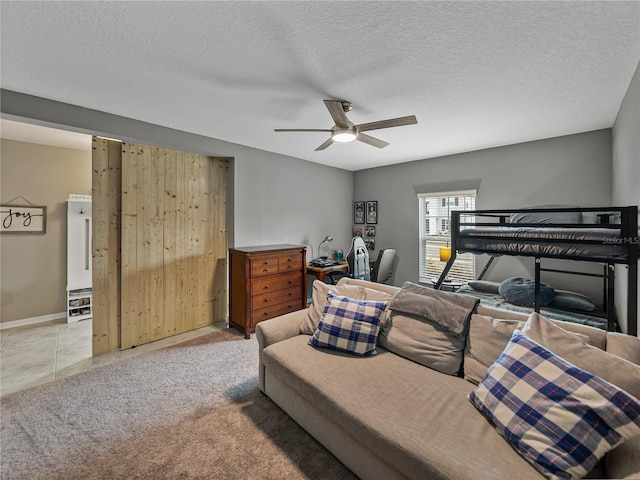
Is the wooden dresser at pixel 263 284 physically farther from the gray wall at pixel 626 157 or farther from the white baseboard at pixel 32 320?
the gray wall at pixel 626 157

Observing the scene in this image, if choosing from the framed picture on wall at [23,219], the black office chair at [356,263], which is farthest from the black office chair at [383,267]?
the framed picture on wall at [23,219]

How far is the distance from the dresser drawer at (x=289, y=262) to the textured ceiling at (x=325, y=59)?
178cm

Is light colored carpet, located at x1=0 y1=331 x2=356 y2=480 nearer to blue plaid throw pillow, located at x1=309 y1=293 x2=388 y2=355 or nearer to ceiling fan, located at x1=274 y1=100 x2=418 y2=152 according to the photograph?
blue plaid throw pillow, located at x1=309 y1=293 x2=388 y2=355

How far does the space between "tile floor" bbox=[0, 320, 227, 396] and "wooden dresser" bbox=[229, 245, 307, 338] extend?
0.58m

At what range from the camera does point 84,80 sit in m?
2.13

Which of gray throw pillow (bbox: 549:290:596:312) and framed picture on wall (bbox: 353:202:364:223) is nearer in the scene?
gray throw pillow (bbox: 549:290:596:312)

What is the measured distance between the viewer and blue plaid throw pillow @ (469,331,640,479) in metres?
1.03

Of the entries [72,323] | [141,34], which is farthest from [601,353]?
[72,323]

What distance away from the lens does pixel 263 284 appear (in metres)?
3.59

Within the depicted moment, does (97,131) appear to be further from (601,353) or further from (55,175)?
(601,353)

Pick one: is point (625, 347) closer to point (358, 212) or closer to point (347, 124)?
point (347, 124)

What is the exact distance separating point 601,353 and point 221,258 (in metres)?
3.85

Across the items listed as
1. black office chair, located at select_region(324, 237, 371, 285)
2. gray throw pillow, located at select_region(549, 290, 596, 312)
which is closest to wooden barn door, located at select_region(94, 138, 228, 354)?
black office chair, located at select_region(324, 237, 371, 285)

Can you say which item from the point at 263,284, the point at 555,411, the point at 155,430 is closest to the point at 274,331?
the point at 155,430
